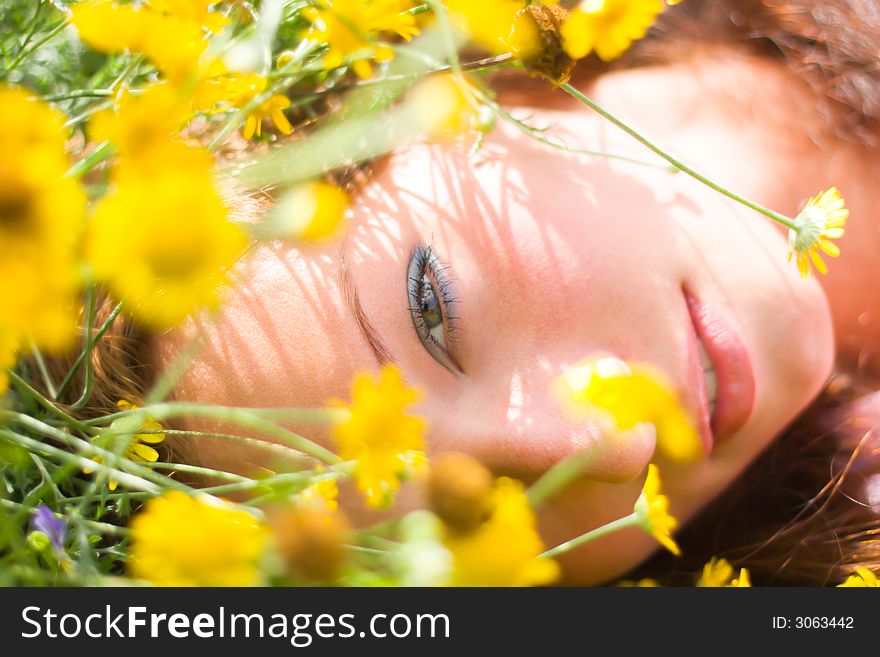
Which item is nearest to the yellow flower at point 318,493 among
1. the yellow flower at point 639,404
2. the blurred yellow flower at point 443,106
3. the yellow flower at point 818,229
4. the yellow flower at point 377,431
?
the yellow flower at point 377,431

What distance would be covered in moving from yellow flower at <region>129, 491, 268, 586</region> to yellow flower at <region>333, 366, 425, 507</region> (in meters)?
0.07

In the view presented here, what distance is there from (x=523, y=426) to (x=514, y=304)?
12 centimetres

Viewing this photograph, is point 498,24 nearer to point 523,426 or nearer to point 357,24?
point 357,24

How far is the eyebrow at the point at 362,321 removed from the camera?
624 millimetres

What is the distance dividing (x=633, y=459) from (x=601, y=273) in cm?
18

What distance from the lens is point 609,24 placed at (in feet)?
1.45

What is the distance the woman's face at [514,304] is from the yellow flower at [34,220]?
0.37 m

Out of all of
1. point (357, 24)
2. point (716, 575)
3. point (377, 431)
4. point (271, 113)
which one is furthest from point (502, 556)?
point (716, 575)

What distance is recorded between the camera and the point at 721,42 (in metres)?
1.01

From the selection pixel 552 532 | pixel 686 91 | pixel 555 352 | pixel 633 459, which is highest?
pixel 686 91

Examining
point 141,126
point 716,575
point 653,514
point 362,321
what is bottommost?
point 716,575

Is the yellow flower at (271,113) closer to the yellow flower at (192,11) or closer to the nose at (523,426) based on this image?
the yellow flower at (192,11)
